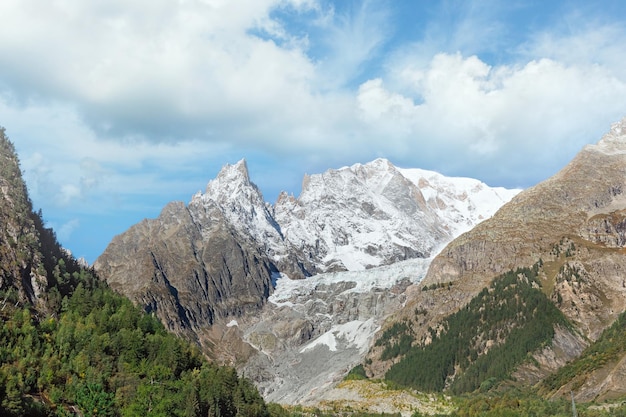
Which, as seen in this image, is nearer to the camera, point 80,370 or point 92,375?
point 92,375


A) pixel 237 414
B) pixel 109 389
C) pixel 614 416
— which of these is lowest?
pixel 614 416

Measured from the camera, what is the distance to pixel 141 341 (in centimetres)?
19500

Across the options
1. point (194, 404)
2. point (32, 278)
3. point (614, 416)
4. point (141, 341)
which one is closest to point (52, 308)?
point (32, 278)

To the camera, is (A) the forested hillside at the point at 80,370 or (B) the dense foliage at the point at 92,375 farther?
(A) the forested hillside at the point at 80,370

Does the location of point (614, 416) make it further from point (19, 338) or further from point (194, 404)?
point (19, 338)

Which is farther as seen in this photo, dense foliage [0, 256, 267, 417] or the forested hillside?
the forested hillside

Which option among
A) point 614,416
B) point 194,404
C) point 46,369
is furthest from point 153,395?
point 614,416

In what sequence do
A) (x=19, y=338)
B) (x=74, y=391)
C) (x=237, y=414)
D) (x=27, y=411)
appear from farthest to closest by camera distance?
(x=237, y=414)
(x=19, y=338)
(x=74, y=391)
(x=27, y=411)

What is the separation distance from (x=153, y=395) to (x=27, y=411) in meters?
33.6

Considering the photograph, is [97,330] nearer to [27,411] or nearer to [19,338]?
[19,338]

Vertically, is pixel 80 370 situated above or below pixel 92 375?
above

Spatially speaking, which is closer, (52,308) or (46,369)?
(46,369)

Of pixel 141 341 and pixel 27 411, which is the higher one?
pixel 141 341

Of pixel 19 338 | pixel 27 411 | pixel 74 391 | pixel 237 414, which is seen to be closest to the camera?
pixel 27 411
